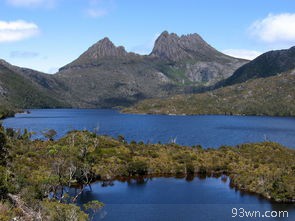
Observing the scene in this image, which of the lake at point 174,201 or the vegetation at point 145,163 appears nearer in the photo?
the lake at point 174,201

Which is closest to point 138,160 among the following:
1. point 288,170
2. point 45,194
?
point 288,170

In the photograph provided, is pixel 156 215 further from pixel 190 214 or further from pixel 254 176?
pixel 254 176

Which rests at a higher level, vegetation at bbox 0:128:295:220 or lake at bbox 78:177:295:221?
vegetation at bbox 0:128:295:220

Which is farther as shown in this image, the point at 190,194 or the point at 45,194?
the point at 190,194

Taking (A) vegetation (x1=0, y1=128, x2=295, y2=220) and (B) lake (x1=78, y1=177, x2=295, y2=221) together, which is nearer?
(B) lake (x1=78, y1=177, x2=295, y2=221)

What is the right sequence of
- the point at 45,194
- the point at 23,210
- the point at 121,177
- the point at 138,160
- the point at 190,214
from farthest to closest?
the point at 138,160 → the point at 121,177 → the point at 190,214 → the point at 45,194 → the point at 23,210

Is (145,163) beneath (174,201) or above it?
above

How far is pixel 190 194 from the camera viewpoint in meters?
116

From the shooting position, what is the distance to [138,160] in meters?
149

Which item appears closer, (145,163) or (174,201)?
(174,201)

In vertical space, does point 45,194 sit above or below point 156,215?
above

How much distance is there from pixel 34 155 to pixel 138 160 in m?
36.6

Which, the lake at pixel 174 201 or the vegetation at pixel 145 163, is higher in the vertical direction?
the vegetation at pixel 145 163

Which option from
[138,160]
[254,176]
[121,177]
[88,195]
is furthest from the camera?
[138,160]
